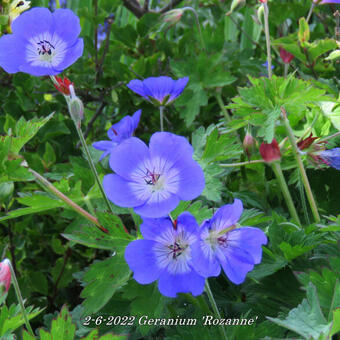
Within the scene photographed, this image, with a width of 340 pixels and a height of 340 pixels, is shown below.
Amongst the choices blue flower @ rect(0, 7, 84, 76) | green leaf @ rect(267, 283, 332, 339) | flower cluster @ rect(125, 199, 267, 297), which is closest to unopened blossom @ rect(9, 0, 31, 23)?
blue flower @ rect(0, 7, 84, 76)

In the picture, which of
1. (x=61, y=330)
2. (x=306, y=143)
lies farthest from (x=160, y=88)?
(x=61, y=330)

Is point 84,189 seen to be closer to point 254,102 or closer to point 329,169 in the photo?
point 254,102

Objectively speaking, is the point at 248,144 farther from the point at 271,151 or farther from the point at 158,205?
the point at 158,205

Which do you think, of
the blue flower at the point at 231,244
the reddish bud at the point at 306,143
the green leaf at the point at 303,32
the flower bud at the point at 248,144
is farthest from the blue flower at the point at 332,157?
the green leaf at the point at 303,32

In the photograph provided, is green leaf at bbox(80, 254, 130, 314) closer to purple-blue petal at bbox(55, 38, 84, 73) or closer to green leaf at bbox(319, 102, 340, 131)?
purple-blue petal at bbox(55, 38, 84, 73)

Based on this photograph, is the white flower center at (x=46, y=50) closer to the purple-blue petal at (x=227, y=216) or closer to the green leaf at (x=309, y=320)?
the purple-blue petal at (x=227, y=216)

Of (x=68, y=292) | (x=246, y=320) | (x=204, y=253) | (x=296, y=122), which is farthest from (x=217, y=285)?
(x=68, y=292)
